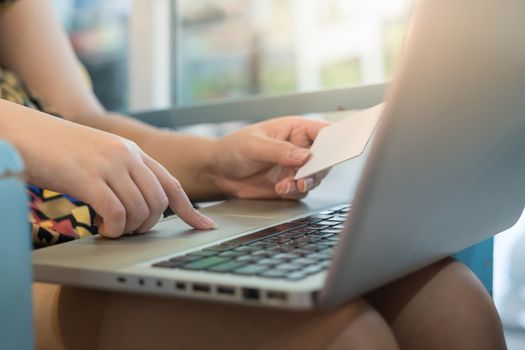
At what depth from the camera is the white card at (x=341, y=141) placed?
0.64 m

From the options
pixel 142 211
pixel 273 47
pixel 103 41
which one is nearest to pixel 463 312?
pixel 142 211

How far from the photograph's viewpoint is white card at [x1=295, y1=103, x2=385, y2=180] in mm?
639

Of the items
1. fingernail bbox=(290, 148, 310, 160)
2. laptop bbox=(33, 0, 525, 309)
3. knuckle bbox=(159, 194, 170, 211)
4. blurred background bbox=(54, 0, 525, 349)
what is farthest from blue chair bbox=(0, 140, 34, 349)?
blurred background bbox=(54, 0, 525, 349)

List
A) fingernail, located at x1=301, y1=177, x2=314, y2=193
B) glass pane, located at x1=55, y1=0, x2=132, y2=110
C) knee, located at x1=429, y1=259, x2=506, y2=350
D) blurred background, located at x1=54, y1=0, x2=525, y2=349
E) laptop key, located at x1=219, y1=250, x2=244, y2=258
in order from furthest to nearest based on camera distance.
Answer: glass pane, located at x1=55, y1=0, x2=132, y2=110 < blurred background, located at x1=54, y1=0, x2=525, y2=349 < fingernail, located at x1=301, y1=177, x2=314, y2=193 < knee, located at x1=429, y1=259, x2=506, y2=350 < laptop key, located at x1=219, y1=250, x2=244, y2=258

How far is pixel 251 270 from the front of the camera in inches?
16.2

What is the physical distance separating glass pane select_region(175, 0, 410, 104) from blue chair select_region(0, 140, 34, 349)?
1.28 metres

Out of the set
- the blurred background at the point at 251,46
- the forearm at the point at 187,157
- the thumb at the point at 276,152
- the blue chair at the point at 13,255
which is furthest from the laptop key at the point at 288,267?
the blurred background at the point at 251,46

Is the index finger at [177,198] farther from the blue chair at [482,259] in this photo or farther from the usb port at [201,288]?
the blue chair at [482,259]

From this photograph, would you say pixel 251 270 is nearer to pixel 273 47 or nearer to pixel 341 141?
pixel 341 141

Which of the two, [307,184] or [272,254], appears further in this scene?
[307,184]

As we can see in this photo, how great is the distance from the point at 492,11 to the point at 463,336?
303mm

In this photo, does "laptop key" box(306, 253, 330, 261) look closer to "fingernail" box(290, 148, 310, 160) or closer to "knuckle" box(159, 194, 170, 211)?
"knuckle" box(159, 194, 170, 211)

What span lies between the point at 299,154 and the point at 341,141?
0.27 ft

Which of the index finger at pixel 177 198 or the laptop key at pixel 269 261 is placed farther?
the index finger at pixel 177 198
